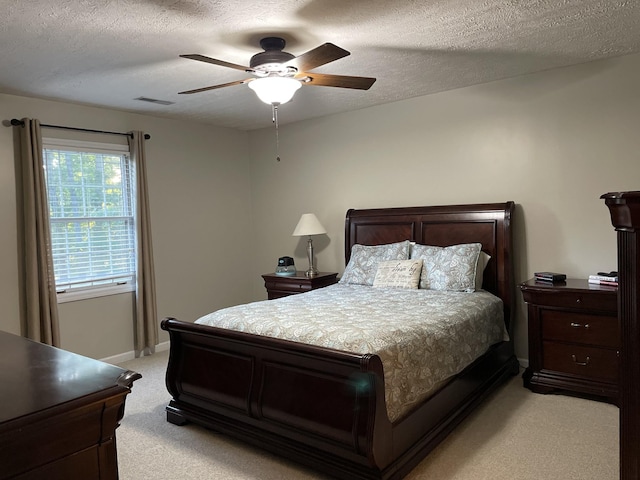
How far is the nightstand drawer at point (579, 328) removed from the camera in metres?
3.36

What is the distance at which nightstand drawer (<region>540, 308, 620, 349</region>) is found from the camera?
11.0ft

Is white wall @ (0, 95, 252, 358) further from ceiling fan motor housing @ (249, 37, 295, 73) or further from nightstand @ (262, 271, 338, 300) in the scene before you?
ceiling fan motor housing @ (249, 37, 295, 73)

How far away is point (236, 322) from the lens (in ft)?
10.2

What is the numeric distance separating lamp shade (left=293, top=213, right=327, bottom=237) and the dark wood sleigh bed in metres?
2.11

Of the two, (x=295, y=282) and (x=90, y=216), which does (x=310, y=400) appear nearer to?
(x=295, y=282)

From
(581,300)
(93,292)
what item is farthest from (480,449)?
(93,292)

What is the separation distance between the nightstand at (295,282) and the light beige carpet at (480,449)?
76.3 inches

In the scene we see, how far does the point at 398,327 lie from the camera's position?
2830 millimetres

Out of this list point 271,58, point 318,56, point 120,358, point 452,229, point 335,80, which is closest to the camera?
point 318,56

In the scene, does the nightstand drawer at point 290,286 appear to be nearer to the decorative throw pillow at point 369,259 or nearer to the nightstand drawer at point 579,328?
the decorative throw pillow at point 369,259

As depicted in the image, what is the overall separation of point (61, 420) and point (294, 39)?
2.57 metres

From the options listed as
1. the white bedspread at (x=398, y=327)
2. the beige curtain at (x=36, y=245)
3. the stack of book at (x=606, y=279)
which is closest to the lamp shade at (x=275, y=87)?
the white bedspread at (x=398, y=327)

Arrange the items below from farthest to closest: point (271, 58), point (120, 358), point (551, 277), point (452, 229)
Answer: point (120, 358), point (452, 229), point (551, 277), point (271, 58)

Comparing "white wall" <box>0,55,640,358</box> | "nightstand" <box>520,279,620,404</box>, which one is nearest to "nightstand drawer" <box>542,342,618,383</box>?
"nightstand" <box>520,279,620,404</box>
